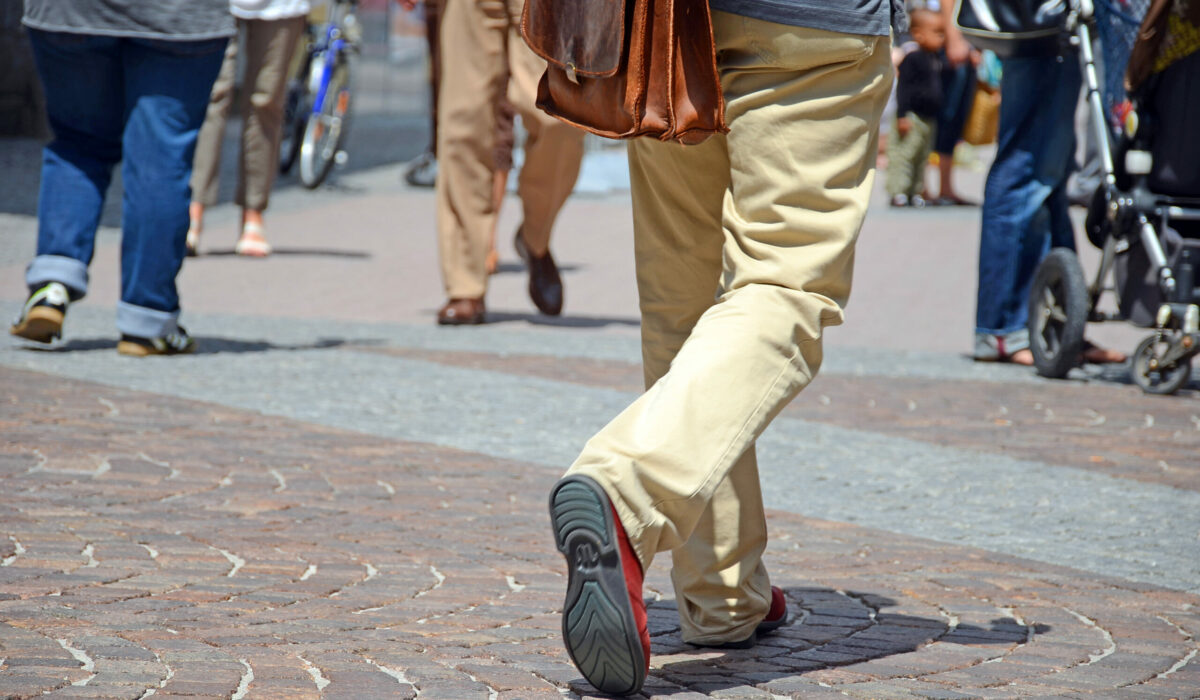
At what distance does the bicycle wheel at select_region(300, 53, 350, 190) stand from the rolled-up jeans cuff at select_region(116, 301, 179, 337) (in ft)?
24.6

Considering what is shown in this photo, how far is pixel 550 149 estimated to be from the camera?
7.59 metres

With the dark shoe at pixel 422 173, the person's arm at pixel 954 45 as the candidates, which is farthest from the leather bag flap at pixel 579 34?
the dark shoe at pixel 422 173

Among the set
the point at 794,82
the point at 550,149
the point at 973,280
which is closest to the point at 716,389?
the point at 794,82

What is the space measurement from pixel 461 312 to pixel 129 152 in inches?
75.7

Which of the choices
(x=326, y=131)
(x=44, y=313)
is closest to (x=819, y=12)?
(x=44, y=313)

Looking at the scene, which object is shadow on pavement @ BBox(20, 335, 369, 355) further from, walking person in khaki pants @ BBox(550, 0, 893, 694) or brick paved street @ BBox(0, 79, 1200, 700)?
walking person in khaki pants @ BBox(550, 0, 893, 694)

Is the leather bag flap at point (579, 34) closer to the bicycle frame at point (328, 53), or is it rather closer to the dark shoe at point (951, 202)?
the bicycle frame at point (328, 53)

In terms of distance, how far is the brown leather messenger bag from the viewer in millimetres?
2561

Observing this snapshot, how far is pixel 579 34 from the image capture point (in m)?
2.64

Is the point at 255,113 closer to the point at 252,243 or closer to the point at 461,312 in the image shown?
the point at 252,243

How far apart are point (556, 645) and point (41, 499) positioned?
1546 millimetres

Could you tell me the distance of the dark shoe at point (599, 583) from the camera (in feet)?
7.81

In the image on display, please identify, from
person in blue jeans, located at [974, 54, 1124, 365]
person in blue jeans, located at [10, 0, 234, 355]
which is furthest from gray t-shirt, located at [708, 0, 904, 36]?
person in blue jeans, located at [974, 54, 1124, 365]

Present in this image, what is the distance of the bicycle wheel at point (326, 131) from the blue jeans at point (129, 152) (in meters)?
7.36
